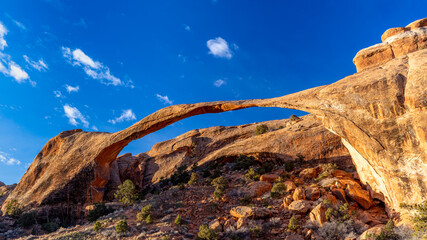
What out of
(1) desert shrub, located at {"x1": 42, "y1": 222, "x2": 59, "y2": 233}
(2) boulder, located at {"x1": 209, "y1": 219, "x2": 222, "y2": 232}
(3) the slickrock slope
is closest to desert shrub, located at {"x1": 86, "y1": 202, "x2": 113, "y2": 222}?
(1) desert shrub, located at {"x1": 42, "y1": 222, "x2": 59, "y2": 233}

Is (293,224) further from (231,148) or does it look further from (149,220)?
(231,148)

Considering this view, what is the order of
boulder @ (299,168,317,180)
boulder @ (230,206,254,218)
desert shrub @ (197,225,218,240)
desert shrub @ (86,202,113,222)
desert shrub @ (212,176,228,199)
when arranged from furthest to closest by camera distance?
desert shrub @ (86,202,113,222) < boulder @ (299,168,317,180) < desert shrub @ (212,176,228,199) < boulder @ (230,206,254,218) < desert shrub @ (197,225,218,240)

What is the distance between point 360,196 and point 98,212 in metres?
20.0

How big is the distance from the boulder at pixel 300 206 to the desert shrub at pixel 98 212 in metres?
15.7

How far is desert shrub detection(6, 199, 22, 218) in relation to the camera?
2398 centimetres

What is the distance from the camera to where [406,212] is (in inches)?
437

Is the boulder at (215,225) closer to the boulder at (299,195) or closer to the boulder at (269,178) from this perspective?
the boulder at (299,195)

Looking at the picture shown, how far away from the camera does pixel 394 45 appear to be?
1627 cm

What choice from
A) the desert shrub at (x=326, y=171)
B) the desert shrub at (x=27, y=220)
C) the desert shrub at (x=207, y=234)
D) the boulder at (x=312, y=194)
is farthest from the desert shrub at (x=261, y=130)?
the desert shrub at (x=27, y=220)

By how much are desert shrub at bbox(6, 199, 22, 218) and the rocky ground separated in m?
2.58

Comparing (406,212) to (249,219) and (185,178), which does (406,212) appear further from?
(185,178)

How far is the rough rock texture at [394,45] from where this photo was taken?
15633 millimetres

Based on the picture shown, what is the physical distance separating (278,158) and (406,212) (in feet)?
50.8

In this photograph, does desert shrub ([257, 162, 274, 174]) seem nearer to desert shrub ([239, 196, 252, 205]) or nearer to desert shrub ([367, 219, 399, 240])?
desert shrub ([239, 196, 252, 205])
